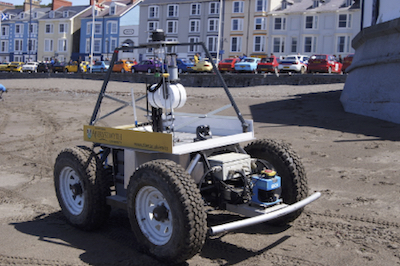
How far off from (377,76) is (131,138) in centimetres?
1081

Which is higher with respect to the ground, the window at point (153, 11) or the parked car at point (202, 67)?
the window at point (153, 11)

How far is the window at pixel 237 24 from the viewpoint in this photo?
55250 millimetres

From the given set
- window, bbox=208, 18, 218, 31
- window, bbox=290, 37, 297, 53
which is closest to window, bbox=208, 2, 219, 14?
window, bbox=208, 18, 218, 31

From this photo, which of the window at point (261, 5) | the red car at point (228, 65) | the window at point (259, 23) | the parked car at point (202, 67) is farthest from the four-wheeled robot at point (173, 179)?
the window at point (261, 5)

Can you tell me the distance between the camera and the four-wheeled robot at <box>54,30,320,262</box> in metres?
4.27

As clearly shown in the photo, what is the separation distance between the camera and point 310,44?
167 feet

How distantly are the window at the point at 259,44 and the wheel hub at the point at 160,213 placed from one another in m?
51.3

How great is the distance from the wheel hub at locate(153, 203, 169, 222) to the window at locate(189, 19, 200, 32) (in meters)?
55.7

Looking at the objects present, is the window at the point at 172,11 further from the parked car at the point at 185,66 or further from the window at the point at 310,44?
the parked car at the point at 185,66

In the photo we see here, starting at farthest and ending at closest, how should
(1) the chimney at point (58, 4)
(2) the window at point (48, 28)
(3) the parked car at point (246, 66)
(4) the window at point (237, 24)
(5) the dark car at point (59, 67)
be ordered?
(1) the chimney at point (58, 4)
(2) the window at point (48, 28)
(4) the window at point (237, 24)
(5) the dark car at point (59, 67)
(3) the parked car at point (246, 66)

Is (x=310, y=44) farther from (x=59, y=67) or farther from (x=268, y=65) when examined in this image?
(x=59, y=67)

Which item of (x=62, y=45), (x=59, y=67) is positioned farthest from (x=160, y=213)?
(x=62, y=45)

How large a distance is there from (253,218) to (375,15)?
41.9ft

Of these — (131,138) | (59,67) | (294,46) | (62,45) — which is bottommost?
(131,138)
